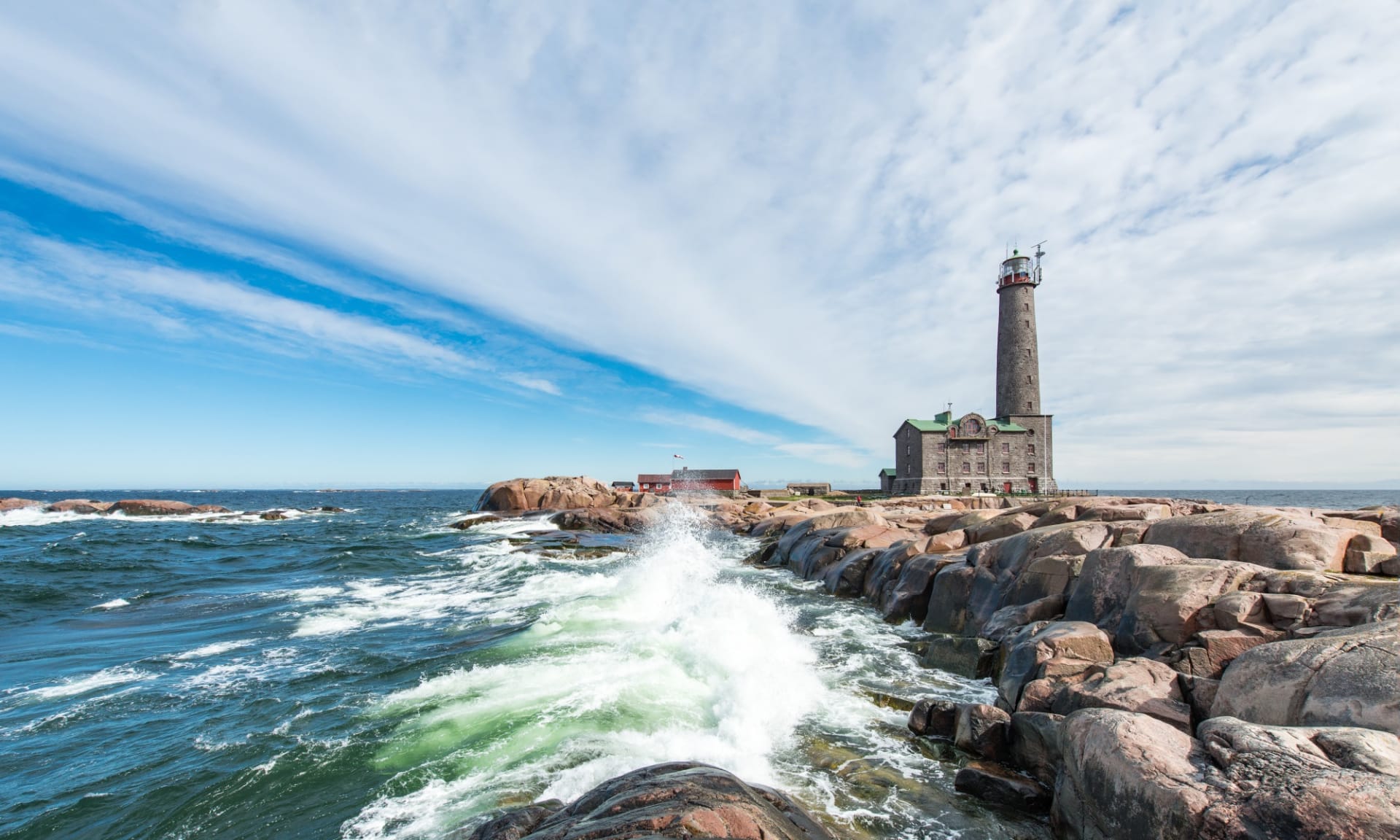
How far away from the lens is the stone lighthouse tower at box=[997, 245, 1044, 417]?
4969 cm

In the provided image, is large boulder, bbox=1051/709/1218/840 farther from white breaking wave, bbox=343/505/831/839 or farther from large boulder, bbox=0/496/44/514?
large boulder, bbox=0/496/44/514

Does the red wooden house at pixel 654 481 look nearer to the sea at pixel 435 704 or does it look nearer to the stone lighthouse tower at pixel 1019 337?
the stone lighthouse tower at pixel 1019 337

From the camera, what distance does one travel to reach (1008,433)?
168 feet

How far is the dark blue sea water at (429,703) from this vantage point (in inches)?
262

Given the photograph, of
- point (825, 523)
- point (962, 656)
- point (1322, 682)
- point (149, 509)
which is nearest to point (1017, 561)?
point (962, 656)

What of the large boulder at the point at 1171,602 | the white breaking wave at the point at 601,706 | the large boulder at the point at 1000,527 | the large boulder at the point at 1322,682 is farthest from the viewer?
the large boulder at the point at 1000,527

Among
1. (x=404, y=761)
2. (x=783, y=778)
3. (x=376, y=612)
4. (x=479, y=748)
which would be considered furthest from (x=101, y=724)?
(x=783, y=778)

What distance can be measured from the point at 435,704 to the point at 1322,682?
11068 mm

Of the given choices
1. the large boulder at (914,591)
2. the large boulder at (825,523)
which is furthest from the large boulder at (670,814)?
the large boulder at (825,523)

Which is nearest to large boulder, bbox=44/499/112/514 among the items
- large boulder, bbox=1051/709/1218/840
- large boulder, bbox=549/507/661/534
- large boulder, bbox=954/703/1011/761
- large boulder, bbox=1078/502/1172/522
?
large boulder, bbox=549/507/661/534

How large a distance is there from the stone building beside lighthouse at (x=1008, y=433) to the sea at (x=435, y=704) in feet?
118

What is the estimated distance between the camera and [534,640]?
13227 millimetres

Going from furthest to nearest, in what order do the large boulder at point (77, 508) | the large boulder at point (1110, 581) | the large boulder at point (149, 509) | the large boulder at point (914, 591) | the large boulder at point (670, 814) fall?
the large boulder at point (149, 509) < the large boulder at point (77, 508) < the large boulder at point (914, 591) < the large boulder at point (1110, 581) < the large boulder at point (670, 814)

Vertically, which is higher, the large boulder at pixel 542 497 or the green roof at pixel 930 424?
the green roof at pixel 930 424
